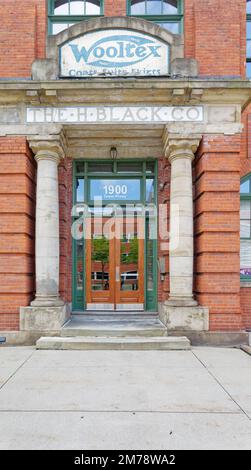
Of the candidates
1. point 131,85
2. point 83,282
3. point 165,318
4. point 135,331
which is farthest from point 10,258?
point 131,85

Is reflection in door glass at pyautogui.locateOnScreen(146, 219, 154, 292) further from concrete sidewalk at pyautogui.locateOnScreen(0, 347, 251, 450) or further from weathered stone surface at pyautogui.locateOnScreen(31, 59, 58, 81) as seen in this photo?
weathered stone surface at pyautogui.locateOnScreen(31, 59, 58, 81)

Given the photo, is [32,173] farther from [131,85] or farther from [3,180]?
[131,85]

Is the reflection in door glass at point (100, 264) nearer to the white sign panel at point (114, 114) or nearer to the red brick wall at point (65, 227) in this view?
the red brick wall at point (65, 227)

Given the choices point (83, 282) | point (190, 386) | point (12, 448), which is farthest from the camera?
point (83, 282)

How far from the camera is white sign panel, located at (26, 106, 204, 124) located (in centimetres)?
792

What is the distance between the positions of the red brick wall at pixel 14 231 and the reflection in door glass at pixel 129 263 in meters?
2.71

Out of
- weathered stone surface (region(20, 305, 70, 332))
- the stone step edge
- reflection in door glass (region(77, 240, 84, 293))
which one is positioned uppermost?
reflection in door glass (region(77, 240, 84, 293))

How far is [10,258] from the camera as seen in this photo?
778cm

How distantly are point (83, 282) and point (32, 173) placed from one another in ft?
10.2

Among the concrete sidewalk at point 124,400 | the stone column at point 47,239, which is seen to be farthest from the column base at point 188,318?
the stone column at point 47,239

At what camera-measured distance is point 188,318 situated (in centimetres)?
762

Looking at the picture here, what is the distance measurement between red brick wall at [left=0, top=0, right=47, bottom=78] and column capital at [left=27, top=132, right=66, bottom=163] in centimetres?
151

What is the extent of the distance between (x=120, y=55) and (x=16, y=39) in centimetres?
239

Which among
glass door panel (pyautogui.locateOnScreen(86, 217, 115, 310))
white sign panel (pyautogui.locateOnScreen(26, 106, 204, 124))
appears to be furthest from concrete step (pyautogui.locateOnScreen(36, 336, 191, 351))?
white sign panel (pyautogui.locateOnScreen(26, 106, 204, 124))
